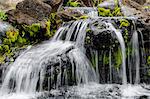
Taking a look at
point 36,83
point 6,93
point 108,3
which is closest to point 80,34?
point 36,83

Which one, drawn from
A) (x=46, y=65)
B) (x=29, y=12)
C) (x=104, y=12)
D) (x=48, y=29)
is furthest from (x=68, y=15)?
(x=46, y=65)

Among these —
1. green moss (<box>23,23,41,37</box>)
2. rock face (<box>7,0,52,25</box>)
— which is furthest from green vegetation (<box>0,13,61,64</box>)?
rock face (<box>7,0,52,25</box>)

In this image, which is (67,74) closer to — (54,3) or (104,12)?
(54,3)

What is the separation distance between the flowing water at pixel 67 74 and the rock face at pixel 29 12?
1476 millimetres

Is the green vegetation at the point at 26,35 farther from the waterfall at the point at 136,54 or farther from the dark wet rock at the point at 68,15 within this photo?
the waterfall at the point at 136,54

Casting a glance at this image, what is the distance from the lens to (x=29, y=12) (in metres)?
11.6

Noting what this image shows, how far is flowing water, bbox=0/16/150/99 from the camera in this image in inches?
343

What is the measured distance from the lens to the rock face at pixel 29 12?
37.2 feet

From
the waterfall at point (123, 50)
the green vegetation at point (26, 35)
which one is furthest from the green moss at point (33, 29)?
the waterfall at point (123, 50)

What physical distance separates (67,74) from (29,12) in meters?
3.57

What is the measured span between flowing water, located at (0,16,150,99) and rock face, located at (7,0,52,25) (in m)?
1.48

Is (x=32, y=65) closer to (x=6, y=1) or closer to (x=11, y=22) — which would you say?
(x=11, y=22)

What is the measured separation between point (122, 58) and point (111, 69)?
20.1 inches

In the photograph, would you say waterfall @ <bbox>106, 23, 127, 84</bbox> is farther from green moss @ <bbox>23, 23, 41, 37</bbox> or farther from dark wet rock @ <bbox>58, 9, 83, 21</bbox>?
green moss @ <bbox>23, 23, 41, 37</bbox>
